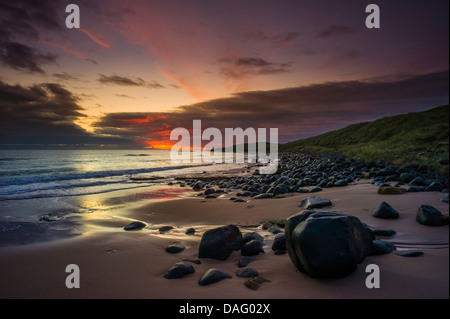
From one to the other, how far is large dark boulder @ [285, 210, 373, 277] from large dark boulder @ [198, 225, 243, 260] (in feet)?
4.35

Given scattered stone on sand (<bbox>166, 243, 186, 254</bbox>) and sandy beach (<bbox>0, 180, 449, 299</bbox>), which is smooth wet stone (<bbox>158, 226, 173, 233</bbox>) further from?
scattered stone on sand (<bbox>166, 243, 186, 254</bbox>)

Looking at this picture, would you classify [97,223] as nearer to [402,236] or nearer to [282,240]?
[282,240]

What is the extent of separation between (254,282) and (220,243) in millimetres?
1157

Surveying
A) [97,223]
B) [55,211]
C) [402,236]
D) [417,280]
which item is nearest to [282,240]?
[402,236]

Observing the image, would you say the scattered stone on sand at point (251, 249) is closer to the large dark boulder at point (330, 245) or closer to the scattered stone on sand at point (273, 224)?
the large dark boulder at point (330, 245)

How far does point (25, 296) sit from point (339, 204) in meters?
5.38

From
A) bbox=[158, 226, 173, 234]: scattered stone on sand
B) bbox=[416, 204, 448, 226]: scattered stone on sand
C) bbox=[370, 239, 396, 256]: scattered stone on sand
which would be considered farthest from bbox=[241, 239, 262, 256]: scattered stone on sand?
bbox=[158, 226, 173, 234]: scattered stone on sand

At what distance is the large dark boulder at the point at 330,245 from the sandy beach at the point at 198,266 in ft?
0.30

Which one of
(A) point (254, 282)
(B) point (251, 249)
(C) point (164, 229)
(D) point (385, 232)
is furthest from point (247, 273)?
(C) point (164, 229)

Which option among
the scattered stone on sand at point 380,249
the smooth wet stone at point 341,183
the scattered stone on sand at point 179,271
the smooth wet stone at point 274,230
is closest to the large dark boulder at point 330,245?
the scattered stone on sand at point 380,249

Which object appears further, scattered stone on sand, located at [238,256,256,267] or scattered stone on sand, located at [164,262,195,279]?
scattered stone on sand, located at [238,256,256,267]

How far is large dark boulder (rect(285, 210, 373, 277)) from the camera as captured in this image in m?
1.98

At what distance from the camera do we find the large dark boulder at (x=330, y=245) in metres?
1.98

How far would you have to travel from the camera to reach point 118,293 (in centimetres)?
238
